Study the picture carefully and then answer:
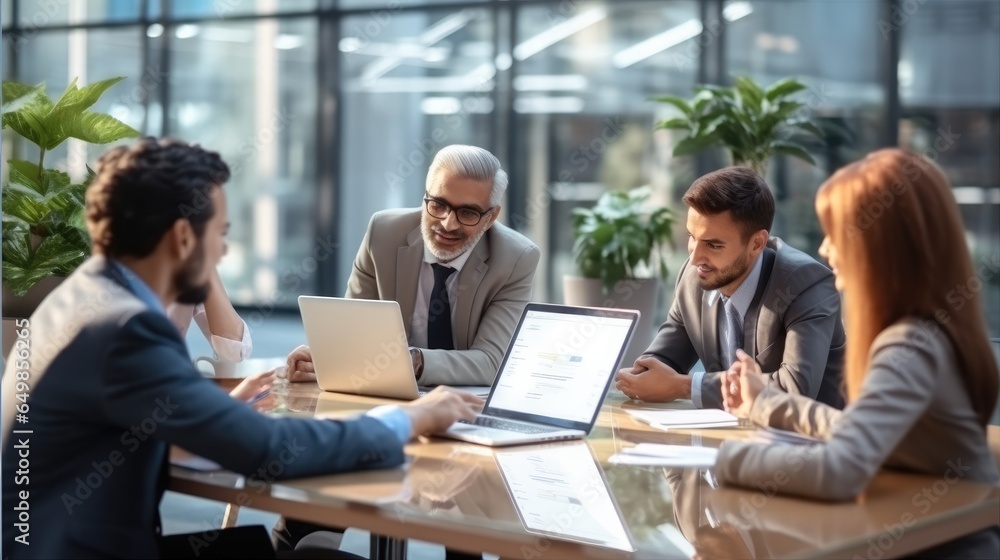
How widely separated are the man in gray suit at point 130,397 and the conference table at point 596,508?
9 cm

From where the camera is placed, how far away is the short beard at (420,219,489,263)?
11.0ft

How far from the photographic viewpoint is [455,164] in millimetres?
3236

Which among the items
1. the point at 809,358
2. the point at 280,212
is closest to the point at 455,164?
the point at 809,358

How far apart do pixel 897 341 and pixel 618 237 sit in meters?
3.62

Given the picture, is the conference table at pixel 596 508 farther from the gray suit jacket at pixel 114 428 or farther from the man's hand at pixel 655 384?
the man's hand at pixel 655 384

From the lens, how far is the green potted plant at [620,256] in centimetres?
535

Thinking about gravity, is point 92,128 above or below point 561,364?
above

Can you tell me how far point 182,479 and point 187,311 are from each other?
4.04 ft

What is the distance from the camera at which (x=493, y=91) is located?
7.07m

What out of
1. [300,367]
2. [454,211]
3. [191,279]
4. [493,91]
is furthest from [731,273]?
[493,91]

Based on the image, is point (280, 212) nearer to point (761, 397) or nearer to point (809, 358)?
point (809, 358)

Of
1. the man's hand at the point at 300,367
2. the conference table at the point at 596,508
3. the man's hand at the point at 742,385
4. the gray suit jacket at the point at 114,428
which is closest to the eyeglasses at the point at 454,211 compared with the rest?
the man's hand at the point at 300,367

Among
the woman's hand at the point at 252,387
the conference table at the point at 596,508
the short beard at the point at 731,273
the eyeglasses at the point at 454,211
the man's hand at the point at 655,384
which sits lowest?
the conference table at the point at 596,508

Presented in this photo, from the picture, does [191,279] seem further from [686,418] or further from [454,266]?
[454,266]
